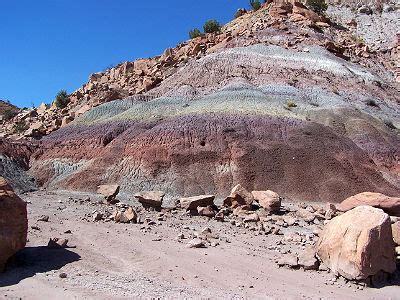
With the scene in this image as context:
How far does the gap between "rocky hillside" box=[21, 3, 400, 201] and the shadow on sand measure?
434 inches

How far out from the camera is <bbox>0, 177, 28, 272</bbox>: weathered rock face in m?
7.93

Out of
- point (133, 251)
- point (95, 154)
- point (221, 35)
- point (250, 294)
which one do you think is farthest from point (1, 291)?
point (221, 35)

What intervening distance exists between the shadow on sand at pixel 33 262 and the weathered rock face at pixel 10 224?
0.27 metres

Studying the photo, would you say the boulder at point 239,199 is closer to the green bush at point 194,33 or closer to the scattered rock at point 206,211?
the scattered rock at point 206,211

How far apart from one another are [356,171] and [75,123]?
51.4ft

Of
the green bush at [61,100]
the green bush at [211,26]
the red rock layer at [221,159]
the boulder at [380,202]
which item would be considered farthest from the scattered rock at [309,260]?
the green bush at [211,26]

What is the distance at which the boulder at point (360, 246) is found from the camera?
8.11 m

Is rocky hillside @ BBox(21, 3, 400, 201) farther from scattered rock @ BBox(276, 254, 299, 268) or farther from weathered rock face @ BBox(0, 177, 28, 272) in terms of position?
weathered rock face @ BBox(0, 177, 28, 272)

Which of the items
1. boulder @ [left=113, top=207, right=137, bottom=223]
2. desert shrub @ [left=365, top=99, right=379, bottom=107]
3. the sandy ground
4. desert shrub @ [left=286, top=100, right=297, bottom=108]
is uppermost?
desert shrub @ [left=365, top=99, right=379, bottom=107]

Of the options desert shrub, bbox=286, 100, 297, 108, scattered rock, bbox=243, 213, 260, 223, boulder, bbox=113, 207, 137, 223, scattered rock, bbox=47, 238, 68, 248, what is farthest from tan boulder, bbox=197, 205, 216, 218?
desert shrub, bbox=286, 100, 297, 108

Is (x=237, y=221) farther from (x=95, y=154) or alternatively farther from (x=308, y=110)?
(x=308, y=110)

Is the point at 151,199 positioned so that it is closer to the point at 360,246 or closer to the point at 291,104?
the point at 360,246

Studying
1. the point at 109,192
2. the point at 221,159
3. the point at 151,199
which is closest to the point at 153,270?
the point at 151,199

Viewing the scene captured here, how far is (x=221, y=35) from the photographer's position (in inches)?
1607
